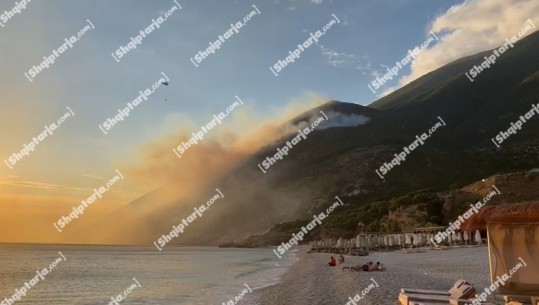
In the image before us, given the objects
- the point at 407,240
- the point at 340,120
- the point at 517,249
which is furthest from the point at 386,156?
the point at 517,249

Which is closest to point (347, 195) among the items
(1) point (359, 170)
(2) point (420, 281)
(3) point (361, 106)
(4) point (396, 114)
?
(1) point (359, 170)

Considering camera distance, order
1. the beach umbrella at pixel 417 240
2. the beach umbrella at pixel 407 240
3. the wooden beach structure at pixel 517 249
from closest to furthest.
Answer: the wooden beach structure at pixel 517 249 → the beach umbrella at pixel 417 240 → the beach umbrella at pixel 407 240

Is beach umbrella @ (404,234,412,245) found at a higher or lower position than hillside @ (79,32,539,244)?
lower

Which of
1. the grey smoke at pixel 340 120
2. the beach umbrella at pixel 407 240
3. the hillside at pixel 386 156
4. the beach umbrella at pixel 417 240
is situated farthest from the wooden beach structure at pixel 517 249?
the grey smoke at pixel 340 120

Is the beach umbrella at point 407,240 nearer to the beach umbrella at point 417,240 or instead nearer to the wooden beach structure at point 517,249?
the beach umbrella at point 417,240

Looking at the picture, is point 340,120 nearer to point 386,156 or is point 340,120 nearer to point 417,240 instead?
point 386,156

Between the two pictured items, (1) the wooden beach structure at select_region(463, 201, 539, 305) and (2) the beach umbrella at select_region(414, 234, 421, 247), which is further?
(2) the beach umbrella at select_region(414, 234, 421, 247)

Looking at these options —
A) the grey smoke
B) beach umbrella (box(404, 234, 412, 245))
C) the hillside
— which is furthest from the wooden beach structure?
the grey smoke

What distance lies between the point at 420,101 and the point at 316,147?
44.6 meters

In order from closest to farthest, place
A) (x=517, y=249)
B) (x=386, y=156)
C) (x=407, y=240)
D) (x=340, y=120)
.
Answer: (x=517, y=249), (x=407, y=240), (x=386, y=156), (x=340, y=120)

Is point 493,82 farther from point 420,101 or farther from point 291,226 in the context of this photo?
point 291,226

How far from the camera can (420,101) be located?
17600 centimetres

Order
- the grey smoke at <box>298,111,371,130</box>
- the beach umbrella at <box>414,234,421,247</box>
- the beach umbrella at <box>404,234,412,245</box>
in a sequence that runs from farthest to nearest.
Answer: the grey smoke at <box>298,111,371,130</box> < the beach umbrella at <box>404,234,412,245</box> < the beach umbrella at <box>414,234,421,247</box>

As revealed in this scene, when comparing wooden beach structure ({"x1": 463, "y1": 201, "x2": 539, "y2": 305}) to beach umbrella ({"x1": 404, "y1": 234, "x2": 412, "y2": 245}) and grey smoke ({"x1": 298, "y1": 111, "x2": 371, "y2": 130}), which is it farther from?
grey smoke ({"x1": 298, "y1": 111, "x2": 371, "y2": 130})
